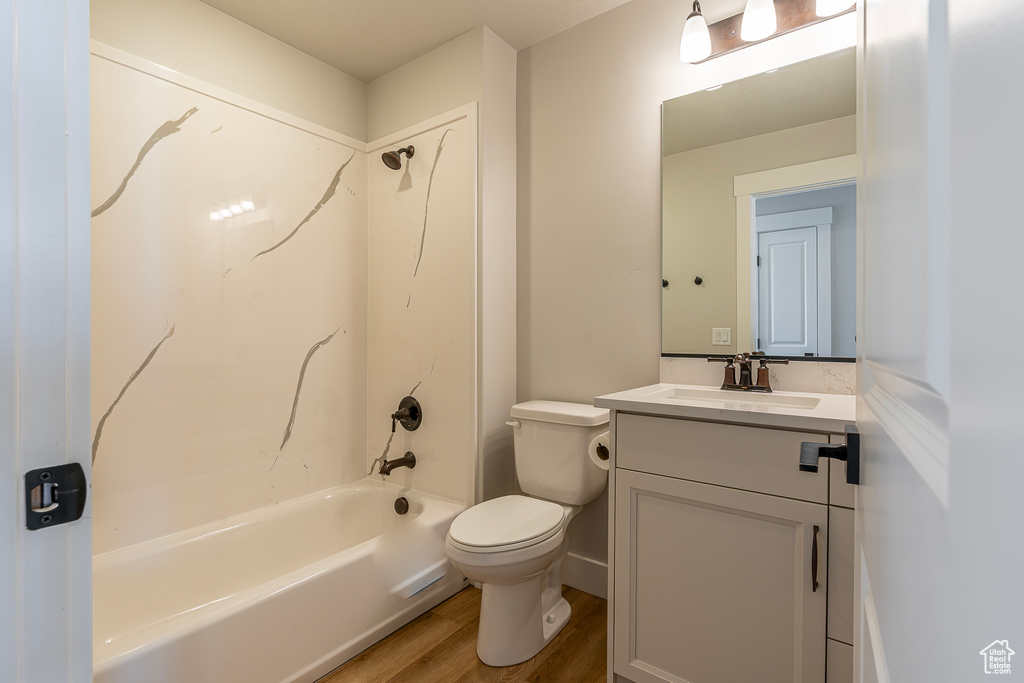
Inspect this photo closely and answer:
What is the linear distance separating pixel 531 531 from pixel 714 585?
0.60 meters

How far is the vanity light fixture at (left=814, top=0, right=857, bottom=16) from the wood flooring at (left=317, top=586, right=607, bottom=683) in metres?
2.30

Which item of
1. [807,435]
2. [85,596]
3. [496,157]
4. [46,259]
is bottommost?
[85,596]

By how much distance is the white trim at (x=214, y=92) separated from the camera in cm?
176

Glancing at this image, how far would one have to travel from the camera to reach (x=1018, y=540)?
14cm

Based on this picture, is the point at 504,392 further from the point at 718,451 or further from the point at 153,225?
the point at 153,225

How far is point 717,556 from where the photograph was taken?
4.34ft

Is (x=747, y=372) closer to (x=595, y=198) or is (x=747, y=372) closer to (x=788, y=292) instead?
(x=788, y=292)

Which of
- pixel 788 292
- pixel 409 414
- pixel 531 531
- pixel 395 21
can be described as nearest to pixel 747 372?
pixel 788 292

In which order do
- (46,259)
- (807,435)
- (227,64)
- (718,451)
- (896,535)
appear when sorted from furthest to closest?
(227,64) → (718,451) → (807,435) → (46,259) → (896,535)

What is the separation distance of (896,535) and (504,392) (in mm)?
2039

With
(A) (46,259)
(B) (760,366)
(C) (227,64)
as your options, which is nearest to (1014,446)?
(A) (46,259)

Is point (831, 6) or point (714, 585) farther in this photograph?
point (831, 6)

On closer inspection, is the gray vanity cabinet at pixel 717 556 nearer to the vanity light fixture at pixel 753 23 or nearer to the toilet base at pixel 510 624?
the toilet base at pixel 510 624

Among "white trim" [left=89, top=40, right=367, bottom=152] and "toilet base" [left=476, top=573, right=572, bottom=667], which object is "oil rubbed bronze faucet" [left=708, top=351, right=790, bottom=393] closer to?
"toilet base" [left=476, top=573, right=572, bottom=667]
